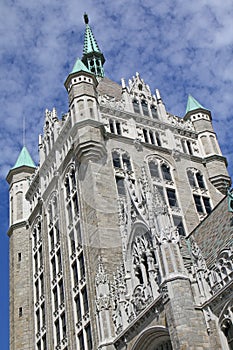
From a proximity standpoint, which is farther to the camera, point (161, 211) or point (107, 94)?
point (107, 94)

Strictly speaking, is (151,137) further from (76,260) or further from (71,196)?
(76,260)

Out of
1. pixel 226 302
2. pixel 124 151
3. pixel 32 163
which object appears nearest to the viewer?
pixel 226 302

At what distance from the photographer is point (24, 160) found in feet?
191

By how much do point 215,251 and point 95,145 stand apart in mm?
14581

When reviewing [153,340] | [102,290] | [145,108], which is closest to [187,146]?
[145,108]

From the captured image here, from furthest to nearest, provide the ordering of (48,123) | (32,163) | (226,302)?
(32,163)
(48,123)
(226,302)

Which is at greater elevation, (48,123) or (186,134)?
(48,123)

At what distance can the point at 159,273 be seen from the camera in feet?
96.0

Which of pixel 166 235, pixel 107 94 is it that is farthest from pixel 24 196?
pixel 166 235

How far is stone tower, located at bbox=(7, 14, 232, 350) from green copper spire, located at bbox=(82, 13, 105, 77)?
7.14 metres

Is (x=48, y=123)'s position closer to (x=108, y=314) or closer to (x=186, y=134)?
(x=186, y=134)

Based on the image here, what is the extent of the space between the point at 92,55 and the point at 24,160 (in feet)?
54.2

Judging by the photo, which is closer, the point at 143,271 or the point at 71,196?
the point at 143,271

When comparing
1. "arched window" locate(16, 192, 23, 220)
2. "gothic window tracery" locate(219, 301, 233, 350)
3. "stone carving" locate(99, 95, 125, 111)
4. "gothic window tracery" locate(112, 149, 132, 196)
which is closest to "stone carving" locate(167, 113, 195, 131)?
"stone carving" locate(99, 95, 125, 111)
